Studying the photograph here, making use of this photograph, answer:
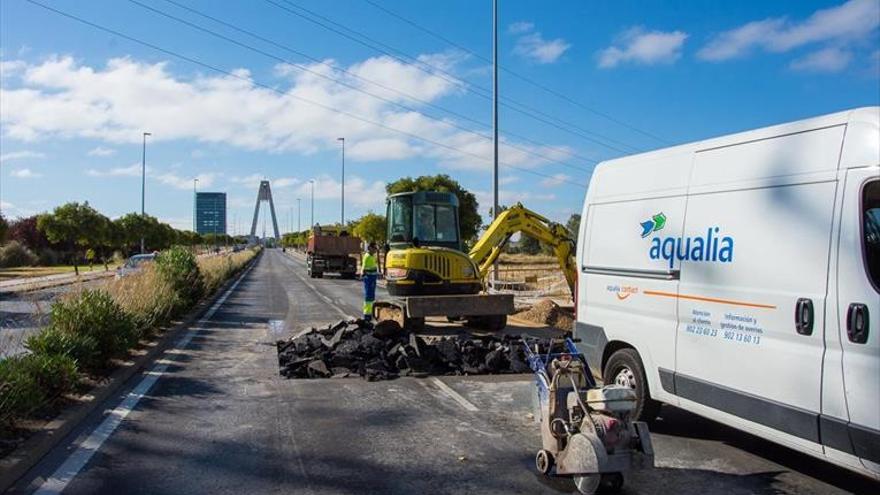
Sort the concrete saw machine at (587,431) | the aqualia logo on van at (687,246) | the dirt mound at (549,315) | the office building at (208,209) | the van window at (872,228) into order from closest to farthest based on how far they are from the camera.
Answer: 1. the van window at (872,228)
2. the concrete saw machine at (587,431)
3. the aqualia logo on van at (687,246)
4. the dirt mound at (549,315)
5. the office building at (208,209)

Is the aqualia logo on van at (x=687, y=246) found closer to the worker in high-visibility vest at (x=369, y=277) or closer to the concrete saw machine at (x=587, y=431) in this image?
the concrete saw machine at (x=587, y=431)

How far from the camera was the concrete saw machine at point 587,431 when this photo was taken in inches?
191

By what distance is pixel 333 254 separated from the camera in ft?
139

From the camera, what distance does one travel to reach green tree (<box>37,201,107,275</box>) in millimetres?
45625

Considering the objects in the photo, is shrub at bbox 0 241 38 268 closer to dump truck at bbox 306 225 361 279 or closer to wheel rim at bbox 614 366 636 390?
dump truck at bbox 306 225 361 279

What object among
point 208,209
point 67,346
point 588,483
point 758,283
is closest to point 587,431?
point 588,483

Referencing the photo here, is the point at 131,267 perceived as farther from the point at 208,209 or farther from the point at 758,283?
the point at 208,209

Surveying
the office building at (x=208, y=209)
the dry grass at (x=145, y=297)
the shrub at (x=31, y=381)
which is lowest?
the shrub at (x=31, y=381)

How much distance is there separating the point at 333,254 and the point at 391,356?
1280 inches

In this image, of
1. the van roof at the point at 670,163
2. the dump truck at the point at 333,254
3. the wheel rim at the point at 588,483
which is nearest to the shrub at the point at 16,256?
the dump truck at the point at 333,254

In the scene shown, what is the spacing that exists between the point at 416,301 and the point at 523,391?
5.15 metres

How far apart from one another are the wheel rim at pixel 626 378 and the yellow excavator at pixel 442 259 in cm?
712

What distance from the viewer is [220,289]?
29.5m

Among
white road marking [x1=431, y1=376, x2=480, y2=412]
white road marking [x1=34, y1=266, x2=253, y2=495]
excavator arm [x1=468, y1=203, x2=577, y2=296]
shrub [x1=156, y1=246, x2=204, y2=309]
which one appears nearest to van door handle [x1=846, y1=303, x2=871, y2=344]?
white road marking [x1=431, y1=376, x2=480, y2=412]
